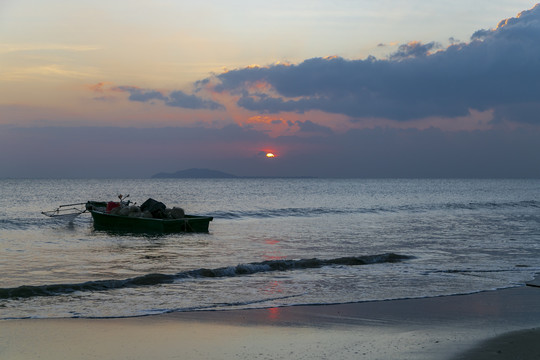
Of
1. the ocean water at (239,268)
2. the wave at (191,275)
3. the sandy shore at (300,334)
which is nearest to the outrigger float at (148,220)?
the ocean water at (239,268)

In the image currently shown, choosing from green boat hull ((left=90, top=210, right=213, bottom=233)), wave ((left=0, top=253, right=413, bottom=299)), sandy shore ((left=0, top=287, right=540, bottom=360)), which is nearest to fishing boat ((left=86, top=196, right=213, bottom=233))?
green boat hull ((left=90, top=210, right=213, bottom=233))

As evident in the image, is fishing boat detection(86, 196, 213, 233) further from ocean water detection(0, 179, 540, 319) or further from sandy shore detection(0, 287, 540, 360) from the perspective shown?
sandy shore detection(0, 287, 540, 360)

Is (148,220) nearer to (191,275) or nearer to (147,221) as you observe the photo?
(147,221)

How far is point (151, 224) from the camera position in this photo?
28750 mm

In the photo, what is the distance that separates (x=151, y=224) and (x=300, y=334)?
2135cm

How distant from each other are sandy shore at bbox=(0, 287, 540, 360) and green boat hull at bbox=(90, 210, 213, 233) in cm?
1895

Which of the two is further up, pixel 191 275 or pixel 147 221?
pixel 147 221

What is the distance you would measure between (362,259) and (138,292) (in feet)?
27.4

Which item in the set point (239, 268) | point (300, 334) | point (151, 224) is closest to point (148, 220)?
point (151, 224)

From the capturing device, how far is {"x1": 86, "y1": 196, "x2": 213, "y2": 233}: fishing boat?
2870 centimetres

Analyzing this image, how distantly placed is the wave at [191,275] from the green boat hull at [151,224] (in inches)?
509

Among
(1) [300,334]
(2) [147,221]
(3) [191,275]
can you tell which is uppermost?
(2) [147,221]

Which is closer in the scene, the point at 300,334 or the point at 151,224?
the point at 300,334

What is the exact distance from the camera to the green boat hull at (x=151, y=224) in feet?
93.9
